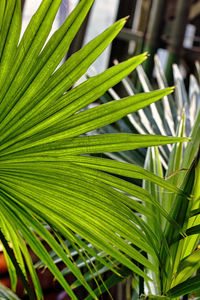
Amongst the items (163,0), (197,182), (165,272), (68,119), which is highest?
(163,0)

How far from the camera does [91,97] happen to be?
19.8 inches

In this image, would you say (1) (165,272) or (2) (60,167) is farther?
(1) (165,272)

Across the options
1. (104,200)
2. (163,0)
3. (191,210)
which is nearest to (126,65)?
(104,200)

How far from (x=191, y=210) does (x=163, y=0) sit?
Result: 2376 millimetres

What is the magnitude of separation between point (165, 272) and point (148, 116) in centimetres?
56

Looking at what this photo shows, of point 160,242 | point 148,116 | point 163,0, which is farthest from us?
point 163,0

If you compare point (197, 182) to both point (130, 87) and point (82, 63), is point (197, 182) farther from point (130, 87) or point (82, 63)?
point (130, 87)

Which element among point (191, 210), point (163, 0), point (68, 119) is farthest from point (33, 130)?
point (163, 0)

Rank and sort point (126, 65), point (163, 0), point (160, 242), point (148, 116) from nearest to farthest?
point (126, 65) → point (160, 242) → point (148, 116) → point (163, 0)

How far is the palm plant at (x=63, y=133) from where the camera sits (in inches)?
19.2

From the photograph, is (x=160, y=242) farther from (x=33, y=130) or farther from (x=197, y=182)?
(x=33, y=130)

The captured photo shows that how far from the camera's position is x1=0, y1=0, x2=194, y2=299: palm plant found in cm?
49

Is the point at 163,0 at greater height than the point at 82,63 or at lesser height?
greater

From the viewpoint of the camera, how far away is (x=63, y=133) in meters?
0.51
